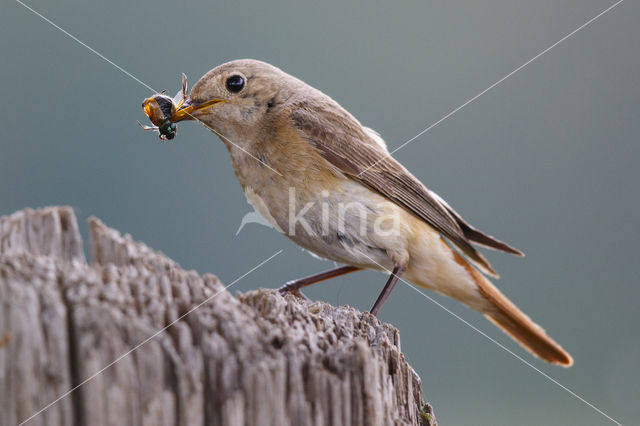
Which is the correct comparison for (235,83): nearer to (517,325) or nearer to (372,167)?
(372,167)

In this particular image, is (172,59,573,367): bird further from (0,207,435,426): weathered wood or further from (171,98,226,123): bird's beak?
(0,207,435,426): weathered wood

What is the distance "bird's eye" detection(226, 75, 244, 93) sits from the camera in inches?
175

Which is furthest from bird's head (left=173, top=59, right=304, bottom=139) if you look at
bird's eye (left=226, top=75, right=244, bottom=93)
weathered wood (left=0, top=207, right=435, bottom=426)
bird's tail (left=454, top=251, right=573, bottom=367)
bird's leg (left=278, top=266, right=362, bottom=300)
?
weathered wood (left=0, top=207, right=435, bottom=426)

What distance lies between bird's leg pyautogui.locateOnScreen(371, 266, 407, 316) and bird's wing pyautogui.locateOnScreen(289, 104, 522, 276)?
40 cm

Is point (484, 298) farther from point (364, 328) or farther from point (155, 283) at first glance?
point (155, 283)

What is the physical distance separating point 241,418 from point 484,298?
3.64 m

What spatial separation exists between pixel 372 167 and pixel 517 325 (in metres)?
1.56

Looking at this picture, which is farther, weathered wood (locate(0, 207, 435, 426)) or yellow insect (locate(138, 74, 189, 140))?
yellow insect (locate(138, 74, 189, 140))

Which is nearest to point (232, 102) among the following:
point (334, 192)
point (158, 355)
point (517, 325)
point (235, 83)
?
point (235, 83)

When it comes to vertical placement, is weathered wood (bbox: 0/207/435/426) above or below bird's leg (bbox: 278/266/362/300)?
below

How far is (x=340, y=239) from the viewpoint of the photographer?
4.14 meters

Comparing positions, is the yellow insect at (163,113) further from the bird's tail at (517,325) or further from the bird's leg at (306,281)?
the bird's tail at (517,325)

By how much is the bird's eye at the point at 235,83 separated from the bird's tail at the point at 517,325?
6.03 ft

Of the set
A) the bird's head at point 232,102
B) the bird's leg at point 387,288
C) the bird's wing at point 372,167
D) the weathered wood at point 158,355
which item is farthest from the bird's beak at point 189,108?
the weathered wood at point 158,355
